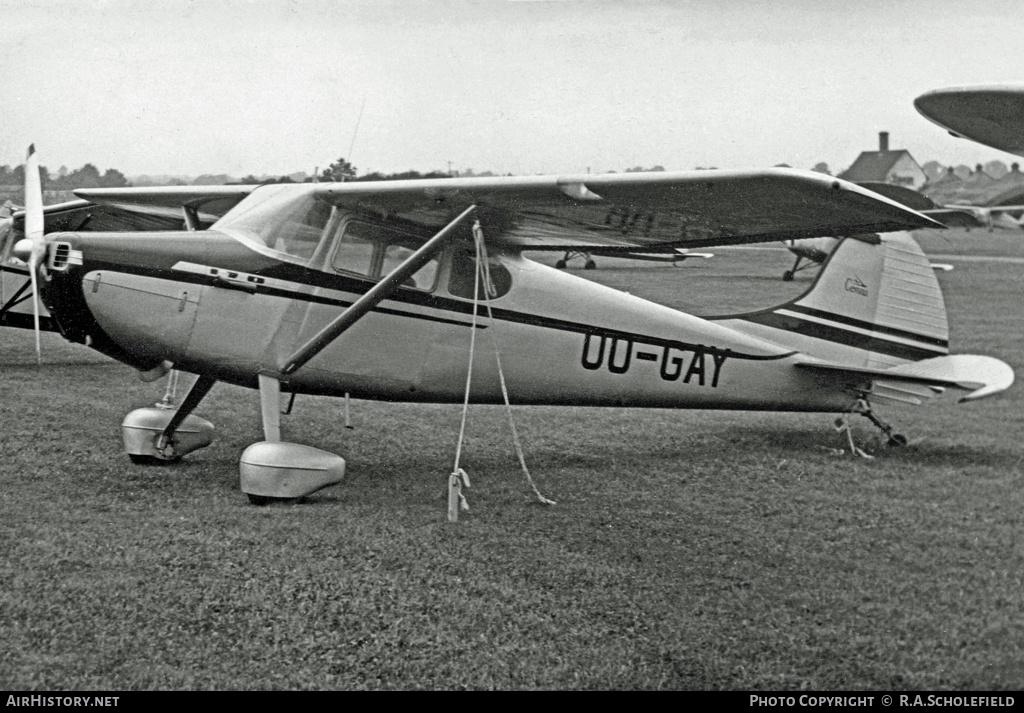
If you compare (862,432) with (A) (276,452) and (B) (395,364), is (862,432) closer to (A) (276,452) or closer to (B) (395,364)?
(B) (395,364)

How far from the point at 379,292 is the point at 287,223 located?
2.72 ft

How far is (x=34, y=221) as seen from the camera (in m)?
6.56

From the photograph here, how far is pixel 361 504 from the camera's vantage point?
6.42m

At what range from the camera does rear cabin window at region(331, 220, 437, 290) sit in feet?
22.7

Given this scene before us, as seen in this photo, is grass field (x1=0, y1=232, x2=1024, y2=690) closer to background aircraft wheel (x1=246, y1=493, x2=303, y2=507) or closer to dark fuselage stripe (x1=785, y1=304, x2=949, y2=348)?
background aircraft wheel (x1=246, y1=493, x2=303, y2=507)

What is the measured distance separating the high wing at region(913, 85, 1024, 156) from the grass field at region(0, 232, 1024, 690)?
226 centimetres

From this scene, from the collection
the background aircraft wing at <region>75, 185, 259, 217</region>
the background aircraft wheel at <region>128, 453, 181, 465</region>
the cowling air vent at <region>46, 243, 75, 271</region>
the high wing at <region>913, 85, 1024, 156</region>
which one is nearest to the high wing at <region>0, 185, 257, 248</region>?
the background aircraft wing at <region>75, 185, 259, 217</region>

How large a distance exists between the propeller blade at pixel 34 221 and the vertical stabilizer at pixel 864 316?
5.19m

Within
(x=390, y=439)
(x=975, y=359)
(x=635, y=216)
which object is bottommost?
(x=390, y=439)

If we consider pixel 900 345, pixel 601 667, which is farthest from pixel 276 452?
pixel 900 345

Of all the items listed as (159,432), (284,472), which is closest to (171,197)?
(159,432)

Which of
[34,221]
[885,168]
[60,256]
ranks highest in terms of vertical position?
[885,168]

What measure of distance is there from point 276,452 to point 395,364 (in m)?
1.22

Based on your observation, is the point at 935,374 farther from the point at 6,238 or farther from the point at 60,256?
the point at 6,238
